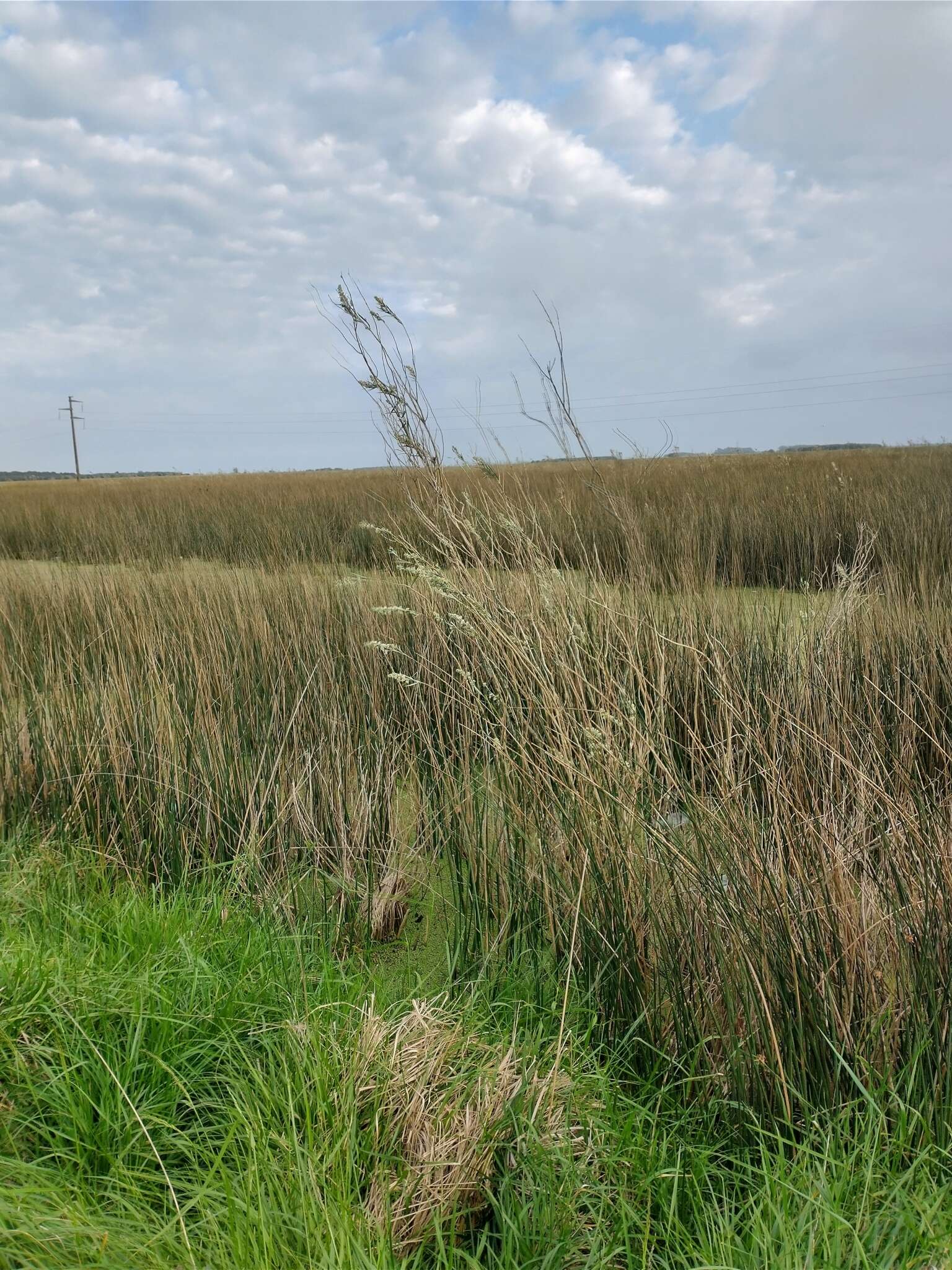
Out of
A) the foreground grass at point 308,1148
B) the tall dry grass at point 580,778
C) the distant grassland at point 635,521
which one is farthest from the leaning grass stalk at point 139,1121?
the distant grassland at point 635,521

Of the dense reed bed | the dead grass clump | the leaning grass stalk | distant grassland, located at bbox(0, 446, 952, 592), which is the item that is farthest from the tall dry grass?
the leaning grass stalk

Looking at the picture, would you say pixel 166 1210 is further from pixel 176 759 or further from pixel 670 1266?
pixel 176 759

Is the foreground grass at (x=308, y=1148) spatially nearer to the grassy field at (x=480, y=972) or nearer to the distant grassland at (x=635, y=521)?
the grassy field at (x=480, y=972)

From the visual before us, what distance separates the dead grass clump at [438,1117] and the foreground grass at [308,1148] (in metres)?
0.02

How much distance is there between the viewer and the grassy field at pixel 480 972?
1.08 m

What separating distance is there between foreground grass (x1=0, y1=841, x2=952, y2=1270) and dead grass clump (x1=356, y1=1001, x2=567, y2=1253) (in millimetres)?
22

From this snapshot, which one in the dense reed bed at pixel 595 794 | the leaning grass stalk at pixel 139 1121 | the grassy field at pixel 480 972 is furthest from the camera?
the dense reed bed at pixel 595 794

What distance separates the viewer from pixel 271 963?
1.62m

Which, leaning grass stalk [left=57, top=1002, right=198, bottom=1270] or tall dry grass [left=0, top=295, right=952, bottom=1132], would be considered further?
tall dry grass [left=0, top=295, right=952, bottom=1132]

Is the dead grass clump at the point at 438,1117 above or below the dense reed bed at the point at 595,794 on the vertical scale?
below

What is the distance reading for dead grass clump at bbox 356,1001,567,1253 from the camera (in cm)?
111

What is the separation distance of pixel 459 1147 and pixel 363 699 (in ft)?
6.41

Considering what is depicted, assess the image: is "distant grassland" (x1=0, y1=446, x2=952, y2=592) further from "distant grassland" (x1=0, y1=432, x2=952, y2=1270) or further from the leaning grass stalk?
the leaning grass stalk

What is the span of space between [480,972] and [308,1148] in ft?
1.91
